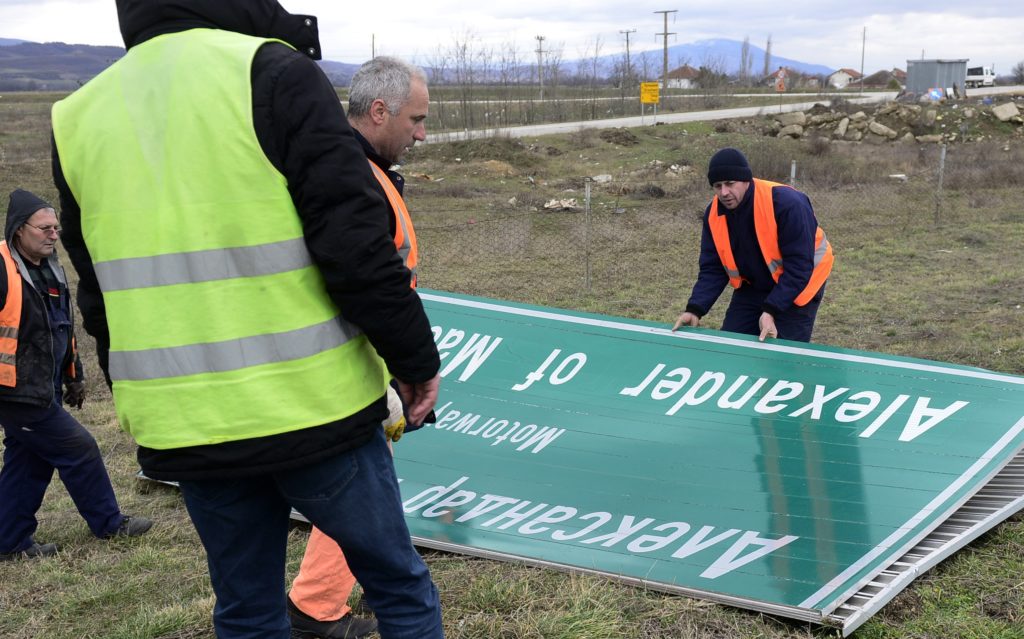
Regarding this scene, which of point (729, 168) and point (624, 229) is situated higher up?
point (729, 168)

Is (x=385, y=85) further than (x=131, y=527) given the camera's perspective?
No

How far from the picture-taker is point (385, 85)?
2701 mm

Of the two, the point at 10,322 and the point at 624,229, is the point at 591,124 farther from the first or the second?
the point at 10,322

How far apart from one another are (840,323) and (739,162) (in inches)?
162

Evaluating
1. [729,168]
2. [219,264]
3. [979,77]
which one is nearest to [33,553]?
[219,264]

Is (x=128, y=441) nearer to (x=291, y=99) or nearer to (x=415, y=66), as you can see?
(x=415, y=66)

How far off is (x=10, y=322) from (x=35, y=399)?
38 centimetres

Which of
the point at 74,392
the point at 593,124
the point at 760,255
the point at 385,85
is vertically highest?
the point at 385,85

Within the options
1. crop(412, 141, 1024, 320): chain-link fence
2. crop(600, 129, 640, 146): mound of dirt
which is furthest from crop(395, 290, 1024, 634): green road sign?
crop(600, 129, 640, 146): mound of dirt

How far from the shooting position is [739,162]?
5.38 m

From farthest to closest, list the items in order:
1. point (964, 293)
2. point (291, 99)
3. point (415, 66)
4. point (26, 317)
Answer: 1. point (964, 293)
2. point (26, 317)
3. point (415, 66)
4. point (291, 99)

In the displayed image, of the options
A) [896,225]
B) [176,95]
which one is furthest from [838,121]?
[176,95]

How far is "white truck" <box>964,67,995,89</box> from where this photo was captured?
57219 millimetres

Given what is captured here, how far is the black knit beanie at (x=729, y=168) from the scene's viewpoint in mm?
5352
